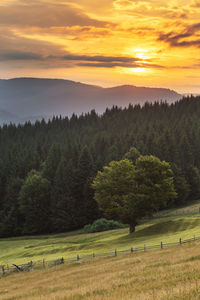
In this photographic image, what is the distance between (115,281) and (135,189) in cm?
3742

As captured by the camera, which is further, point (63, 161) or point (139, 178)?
point (63, 161)

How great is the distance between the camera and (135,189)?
63344mm

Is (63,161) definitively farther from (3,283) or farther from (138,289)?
(138,289)

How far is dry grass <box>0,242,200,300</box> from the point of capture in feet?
66.2

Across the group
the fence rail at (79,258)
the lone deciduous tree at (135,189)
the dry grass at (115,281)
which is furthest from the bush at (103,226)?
the dry grass at (115,281)

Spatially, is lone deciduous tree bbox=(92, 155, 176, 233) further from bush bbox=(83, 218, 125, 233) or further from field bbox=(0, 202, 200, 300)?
bush bbox=(83, 218, 125, 233)

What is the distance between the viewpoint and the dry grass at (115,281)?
2019 centimetres

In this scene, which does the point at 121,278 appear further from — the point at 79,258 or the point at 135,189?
the point at 135,189

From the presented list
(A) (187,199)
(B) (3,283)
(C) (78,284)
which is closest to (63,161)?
(A) (187,199)

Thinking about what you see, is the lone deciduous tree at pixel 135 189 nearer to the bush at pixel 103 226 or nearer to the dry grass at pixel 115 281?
the bush at pixel 103 226

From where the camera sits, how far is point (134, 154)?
4038 inches

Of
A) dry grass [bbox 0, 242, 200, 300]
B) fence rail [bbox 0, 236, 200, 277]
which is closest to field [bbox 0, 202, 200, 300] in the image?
dry grass [bbox 0, 242, 200, 300]

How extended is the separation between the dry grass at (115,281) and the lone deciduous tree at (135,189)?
19434mm

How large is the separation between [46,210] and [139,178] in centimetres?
4779
